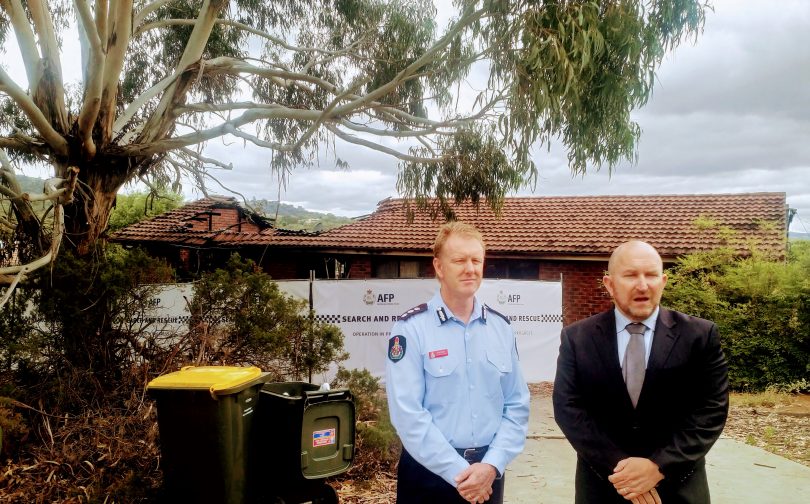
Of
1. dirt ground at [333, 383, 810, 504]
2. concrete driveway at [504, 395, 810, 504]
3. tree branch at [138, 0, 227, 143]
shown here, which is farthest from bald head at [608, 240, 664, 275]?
tree branch at [138, 0, 227, 143]

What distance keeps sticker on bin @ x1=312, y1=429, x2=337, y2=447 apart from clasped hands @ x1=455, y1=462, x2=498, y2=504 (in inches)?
43.4

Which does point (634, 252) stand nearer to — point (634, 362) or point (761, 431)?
point (634, 362)

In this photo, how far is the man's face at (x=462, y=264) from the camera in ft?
7.98

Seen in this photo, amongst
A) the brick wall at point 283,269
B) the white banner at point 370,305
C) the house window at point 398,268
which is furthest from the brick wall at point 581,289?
the brick wall at point 283,269

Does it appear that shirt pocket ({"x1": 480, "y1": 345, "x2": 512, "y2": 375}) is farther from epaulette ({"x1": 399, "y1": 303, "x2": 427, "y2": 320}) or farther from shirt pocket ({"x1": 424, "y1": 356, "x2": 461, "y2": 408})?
epaulette ({"x1": 399, "y1": 303, "x2": 427, "y2": 320})

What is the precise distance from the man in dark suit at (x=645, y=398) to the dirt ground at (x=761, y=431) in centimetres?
242

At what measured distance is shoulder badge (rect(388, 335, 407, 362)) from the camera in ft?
7.88

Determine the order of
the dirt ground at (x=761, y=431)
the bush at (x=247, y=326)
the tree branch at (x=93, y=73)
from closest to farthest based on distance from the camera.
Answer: the dirt ground at (x=761, y=431) → the bush at (x=247, y=326) → the tree branch at (x=93, y=73)

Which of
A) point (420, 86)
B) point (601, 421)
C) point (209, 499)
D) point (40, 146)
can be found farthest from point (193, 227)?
point (601, 421)

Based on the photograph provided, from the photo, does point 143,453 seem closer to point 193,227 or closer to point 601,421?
point 601,421

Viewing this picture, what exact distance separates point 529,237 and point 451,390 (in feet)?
42.5

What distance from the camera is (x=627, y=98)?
24.5 feet

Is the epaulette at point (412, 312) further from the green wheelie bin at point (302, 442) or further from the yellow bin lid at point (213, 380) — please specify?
the yellow bin lid at point (213, 380)

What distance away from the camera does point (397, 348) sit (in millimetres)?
2418
